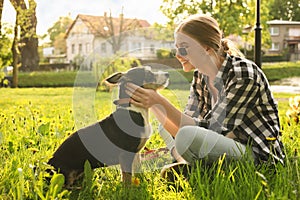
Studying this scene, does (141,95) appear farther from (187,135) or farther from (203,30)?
(203,30)

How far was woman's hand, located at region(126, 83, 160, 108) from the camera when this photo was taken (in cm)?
190

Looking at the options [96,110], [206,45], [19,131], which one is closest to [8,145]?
[19,131]

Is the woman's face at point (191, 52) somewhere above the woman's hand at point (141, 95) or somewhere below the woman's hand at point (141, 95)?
above

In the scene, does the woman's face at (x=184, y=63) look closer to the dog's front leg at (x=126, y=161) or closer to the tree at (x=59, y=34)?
the dog's front leg at (x=126, y=161)

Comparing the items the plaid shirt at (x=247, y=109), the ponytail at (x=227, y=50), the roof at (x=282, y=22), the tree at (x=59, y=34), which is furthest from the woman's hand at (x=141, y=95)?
the tree at (x=59, y=34)

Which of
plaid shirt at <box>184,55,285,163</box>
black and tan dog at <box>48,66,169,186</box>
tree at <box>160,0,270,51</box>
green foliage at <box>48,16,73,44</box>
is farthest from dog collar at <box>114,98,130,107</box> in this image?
green foliage at <box>48,16,73,44</box>

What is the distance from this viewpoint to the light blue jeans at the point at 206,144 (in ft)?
6.82

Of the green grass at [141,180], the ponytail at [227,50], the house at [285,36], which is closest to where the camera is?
the green grass at [141,180]

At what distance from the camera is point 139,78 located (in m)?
1.91

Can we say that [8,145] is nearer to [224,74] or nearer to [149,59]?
[149,59]

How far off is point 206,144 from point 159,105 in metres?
0.30

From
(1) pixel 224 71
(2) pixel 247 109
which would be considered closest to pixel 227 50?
(1) pixel 224 71

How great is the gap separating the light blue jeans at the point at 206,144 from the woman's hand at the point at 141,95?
0.25 m

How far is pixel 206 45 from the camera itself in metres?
2.15
